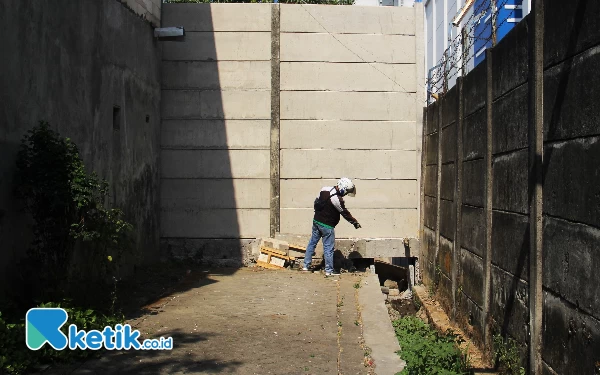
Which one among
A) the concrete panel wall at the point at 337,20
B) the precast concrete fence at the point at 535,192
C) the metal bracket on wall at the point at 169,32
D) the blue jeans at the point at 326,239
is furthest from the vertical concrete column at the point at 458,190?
the metal bracket on wall at the point at 169,32

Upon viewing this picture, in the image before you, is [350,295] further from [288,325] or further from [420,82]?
[420,82]

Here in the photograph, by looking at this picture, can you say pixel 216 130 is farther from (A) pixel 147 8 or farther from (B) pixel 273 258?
(B) pixel 273 258

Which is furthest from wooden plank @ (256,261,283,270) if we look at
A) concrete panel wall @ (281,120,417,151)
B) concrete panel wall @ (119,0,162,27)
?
concrete panel wall @ (119,0,162,27)

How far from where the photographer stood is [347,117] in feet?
40.2

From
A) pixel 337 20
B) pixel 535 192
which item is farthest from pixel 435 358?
pixel 337 20

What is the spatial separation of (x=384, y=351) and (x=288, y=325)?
1463 mm

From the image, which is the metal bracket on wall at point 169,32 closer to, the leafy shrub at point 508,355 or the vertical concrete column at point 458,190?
the vertical concrete column at point 458,190

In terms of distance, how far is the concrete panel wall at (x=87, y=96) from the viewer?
6.43 metres

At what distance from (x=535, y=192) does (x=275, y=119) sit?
25.8 ft

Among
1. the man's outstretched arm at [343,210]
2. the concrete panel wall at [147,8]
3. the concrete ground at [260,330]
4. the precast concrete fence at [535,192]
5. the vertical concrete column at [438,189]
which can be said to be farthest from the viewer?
the man's outstretched arm at [343,210]

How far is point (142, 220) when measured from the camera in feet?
36.4

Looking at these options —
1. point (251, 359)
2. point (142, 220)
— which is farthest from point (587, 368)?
point (142, 220)

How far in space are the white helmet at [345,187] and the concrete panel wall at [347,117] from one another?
2.50 feet

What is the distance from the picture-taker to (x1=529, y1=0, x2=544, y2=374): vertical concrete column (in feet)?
15.4
